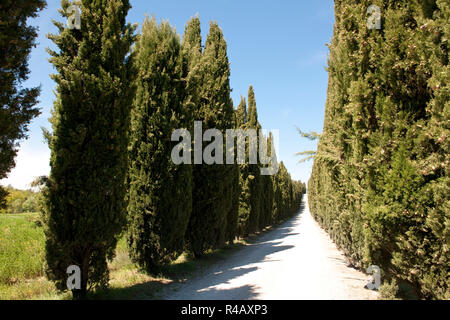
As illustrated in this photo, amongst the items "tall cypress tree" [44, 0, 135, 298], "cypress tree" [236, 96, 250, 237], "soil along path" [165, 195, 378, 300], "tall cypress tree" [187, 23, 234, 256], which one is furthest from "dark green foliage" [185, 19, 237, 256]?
"cypress tree" [236, 96, 250, 237]

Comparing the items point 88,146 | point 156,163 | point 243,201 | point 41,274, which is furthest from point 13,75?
point 243,201

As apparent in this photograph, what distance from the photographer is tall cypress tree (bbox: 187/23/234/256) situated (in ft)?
34.2

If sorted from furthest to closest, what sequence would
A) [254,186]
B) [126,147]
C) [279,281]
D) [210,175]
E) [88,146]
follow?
[254,186] < [210,175] < [279,281] < [126,147] < [88,146]

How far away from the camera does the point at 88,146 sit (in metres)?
5.14

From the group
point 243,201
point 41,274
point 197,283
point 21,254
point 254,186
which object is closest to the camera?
point 41,274

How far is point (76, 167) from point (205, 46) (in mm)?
10778

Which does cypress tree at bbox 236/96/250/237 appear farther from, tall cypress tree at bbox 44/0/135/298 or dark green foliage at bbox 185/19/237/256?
tall cypress tree at bbox 44/0/135/298

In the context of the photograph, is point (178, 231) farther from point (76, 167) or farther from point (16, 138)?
point (16, 138)

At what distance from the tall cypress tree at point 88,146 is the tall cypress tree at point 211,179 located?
13.6ft

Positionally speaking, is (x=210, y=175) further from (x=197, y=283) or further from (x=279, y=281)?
(x=279, y=281)

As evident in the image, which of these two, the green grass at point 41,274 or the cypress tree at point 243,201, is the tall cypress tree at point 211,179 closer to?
the green grass at point 41,274

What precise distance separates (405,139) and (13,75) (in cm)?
623
